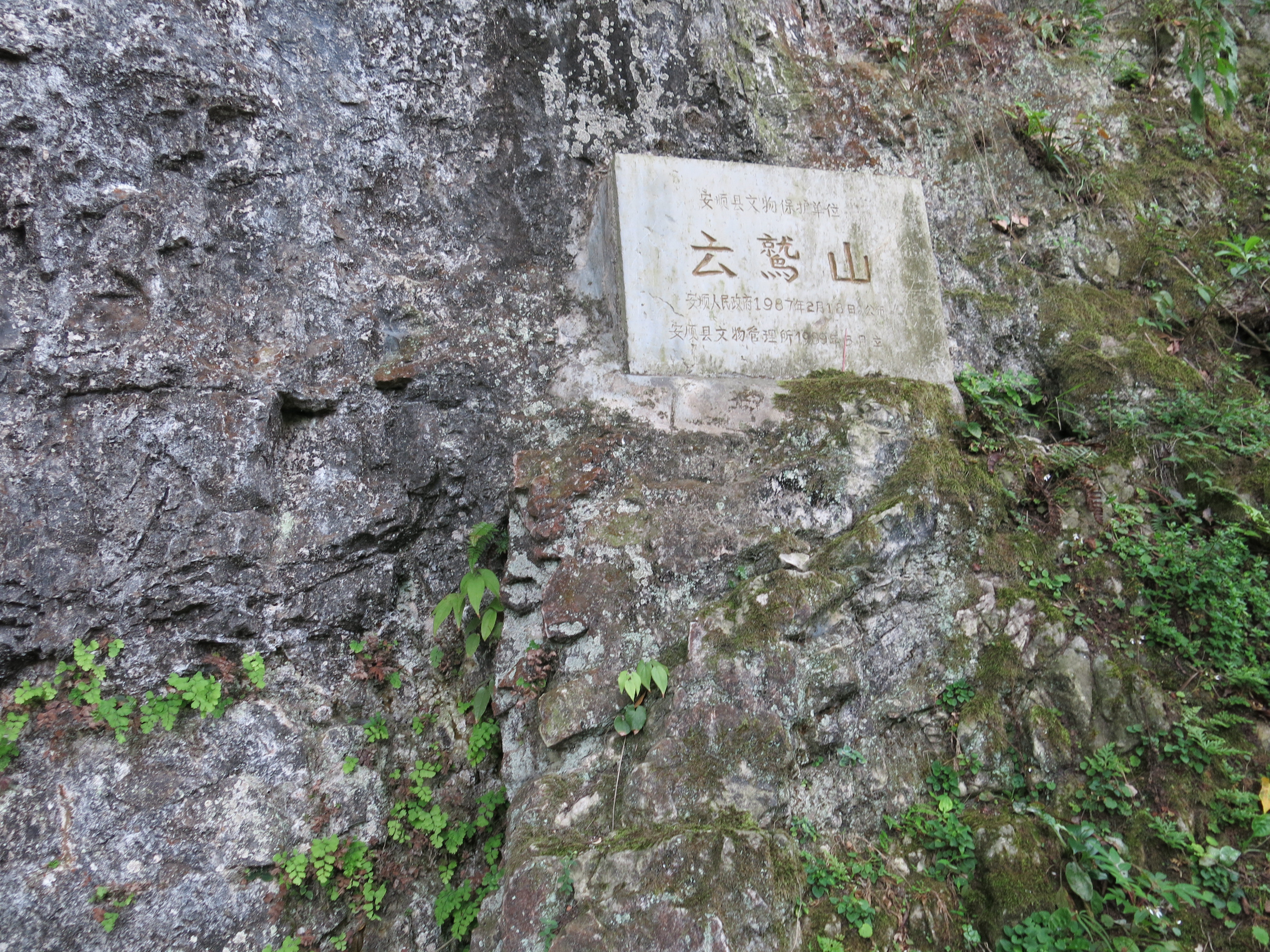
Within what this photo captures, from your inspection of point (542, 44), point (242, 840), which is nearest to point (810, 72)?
point (542, 44)

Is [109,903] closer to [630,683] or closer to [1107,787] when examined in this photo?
[630,683]

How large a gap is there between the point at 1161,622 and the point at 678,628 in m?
2.17

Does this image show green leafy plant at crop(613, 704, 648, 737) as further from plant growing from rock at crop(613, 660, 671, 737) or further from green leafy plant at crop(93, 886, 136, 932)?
green leafy plant at crop(93, 886, 136, 932)

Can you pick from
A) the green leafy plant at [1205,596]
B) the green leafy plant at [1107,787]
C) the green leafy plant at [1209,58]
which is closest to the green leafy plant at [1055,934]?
the green leafy plant at [1107,787]

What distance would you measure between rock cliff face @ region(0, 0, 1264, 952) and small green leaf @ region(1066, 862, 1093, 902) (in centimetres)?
6

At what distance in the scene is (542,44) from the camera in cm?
441

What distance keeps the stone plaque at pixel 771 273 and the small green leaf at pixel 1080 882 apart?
2.28m

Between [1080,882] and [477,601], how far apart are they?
2.51m

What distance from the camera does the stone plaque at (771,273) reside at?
3801mm

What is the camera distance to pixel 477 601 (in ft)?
11.1

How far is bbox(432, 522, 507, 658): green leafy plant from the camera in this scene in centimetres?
345

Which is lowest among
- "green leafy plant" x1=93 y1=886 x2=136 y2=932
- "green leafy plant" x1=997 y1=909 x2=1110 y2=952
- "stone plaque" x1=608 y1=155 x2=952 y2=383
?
"green leafy plant" x1=997 y1=909 x2=1110 y2=952

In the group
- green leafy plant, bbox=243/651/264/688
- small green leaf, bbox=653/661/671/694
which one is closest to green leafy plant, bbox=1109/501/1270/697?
small green leaf, bbox=653/661/671/694

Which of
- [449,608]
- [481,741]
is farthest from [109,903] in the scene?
[449,608]
